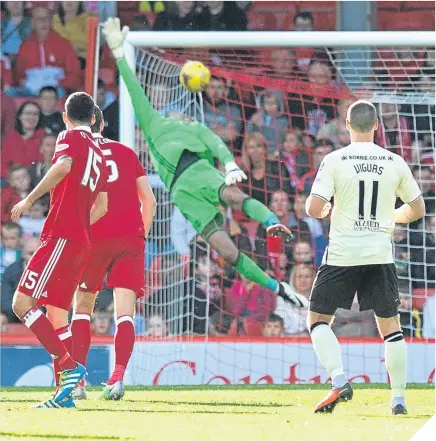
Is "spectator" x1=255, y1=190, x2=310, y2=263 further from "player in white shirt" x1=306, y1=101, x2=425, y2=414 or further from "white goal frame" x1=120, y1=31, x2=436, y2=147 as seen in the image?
"player in white shirt" x1=306, y1=101, x2=425, y2=414

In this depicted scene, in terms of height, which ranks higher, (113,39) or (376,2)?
(376,2)

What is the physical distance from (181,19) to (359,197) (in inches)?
289

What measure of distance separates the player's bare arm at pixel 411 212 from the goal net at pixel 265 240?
11.0 feet

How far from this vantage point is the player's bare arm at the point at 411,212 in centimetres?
651

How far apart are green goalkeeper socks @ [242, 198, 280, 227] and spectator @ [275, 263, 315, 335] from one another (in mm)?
1418

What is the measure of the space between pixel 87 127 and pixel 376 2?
7213 mm

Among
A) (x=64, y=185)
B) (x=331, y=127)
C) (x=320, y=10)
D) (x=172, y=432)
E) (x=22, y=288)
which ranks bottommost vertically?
(x=172, y=432)

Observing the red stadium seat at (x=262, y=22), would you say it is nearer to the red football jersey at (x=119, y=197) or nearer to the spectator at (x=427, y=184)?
the spectator at (x=427, y=184)

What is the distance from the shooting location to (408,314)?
1095 centimetres

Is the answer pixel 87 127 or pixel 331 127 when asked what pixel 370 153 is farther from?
pixel 331 127

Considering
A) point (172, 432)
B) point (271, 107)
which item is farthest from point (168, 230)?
point (172, 432)

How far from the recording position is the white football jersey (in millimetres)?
6328

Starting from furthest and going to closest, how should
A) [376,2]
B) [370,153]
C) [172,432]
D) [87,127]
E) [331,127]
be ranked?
1. [376,2]
2. [331,127]
3. [87,127]
4. [370,153]
5. [172,432]

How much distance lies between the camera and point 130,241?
732 cm
